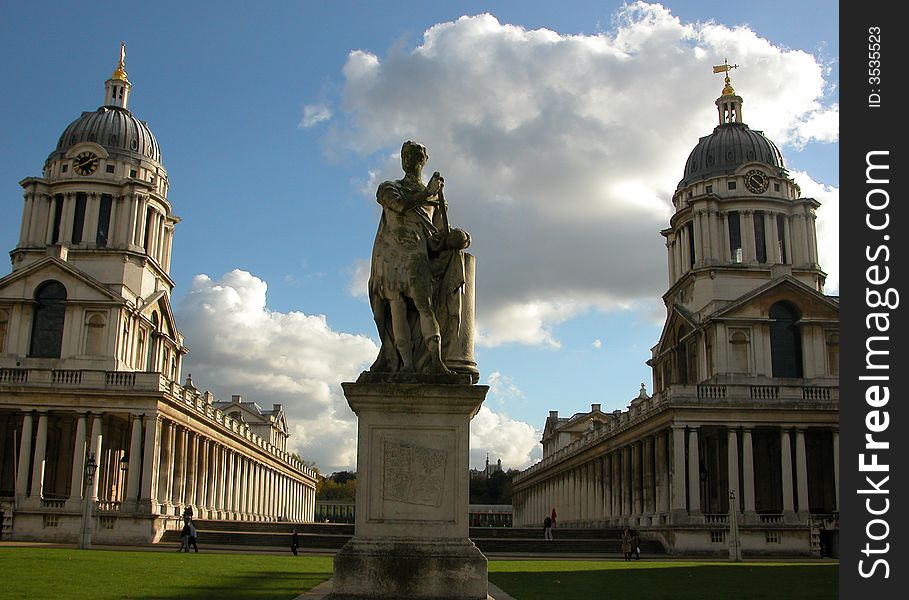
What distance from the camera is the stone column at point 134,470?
5631cm

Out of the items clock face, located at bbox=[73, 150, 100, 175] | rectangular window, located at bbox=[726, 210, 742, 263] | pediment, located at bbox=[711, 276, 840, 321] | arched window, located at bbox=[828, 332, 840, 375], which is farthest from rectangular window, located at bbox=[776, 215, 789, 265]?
clock face, located at bbox=[73, 150, 100, 175]

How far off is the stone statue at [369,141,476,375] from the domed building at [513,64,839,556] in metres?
37.7

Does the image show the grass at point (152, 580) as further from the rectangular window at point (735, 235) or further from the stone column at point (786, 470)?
the rectangular window at point (735, 235)

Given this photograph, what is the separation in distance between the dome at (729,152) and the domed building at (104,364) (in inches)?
1765

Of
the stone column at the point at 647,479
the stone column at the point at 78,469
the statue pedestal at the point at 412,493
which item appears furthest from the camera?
the stone column at the point at 647,479

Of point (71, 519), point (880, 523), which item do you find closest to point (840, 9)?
point (880, 523)

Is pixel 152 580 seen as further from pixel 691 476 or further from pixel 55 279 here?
A: pixel 55 279

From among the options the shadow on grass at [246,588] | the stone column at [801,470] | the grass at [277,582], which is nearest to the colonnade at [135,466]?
the grass at [277,582]

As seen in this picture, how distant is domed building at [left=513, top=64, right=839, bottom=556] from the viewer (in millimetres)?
57438

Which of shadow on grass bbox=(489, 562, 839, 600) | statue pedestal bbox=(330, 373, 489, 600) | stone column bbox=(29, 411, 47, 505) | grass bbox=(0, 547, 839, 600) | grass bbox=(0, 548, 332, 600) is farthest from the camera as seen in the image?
stone column bbox=(29, 411, 47, 505)

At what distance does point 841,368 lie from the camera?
1010 centimetres

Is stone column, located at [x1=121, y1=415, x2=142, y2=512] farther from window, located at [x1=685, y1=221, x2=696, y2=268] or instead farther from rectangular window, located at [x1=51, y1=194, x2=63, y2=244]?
window, located at [x1=685, y1=221, x2=696, y2=268]

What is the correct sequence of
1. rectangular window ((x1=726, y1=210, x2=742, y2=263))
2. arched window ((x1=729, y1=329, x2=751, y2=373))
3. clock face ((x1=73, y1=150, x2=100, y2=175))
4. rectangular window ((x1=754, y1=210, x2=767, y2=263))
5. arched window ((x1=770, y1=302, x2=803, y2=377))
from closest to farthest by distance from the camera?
arched window ((x1=729, y1=329, x2=751, y2=373)) → arched window ((x1=770, y1=302, x2=803, y2=377)) → rectangular window ((x1=754, y1=210, x2=767, y2=263)) → rectangular window ((x1=726, y1=210, x2=742, y2=263)) → clock face ((x1=73, y1=150, x2=100, y2=175))

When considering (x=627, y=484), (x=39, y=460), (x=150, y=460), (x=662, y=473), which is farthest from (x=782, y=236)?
(x=39, y=460)
